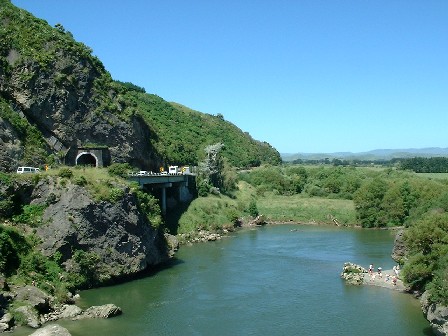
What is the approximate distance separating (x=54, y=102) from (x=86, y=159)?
910cm

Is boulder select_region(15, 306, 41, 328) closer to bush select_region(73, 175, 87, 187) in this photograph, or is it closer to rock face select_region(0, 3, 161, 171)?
bush select_region(73, 175, 87, 187)

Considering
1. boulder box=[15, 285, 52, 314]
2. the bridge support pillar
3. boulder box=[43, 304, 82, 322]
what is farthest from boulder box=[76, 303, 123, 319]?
the bridge support pillar

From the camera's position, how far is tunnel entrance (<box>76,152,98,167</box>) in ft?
241

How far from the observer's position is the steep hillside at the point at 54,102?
215 feet

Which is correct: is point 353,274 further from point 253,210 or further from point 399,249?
point 253,210

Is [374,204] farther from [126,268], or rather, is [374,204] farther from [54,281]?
[54,281]

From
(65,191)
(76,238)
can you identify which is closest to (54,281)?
(76,238)

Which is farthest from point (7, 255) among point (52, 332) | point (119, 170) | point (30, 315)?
point (119, 170)

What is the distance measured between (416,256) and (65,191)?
3247cm

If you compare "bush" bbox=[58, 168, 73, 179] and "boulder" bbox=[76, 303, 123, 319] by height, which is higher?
"bush" bbox=[58, 168, 73, 179]

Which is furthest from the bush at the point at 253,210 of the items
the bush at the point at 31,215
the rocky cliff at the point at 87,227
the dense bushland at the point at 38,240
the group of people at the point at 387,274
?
the bush at the point at 31,215

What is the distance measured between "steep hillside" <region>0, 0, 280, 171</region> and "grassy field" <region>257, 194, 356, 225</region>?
2574 centimetres

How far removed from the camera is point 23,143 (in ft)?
210

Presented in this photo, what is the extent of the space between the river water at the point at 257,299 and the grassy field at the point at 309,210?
26348mm
